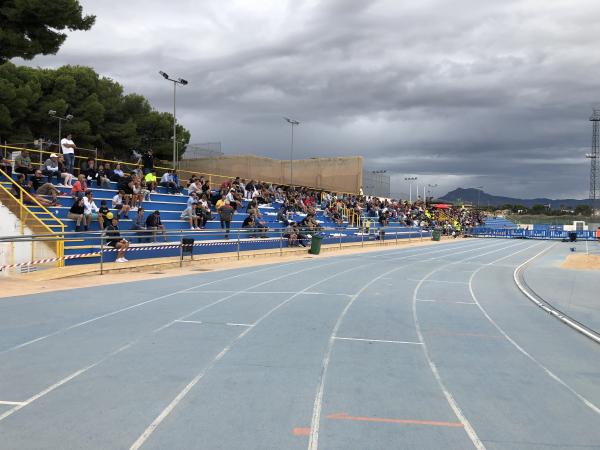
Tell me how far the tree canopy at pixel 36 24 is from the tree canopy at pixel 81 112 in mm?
23875

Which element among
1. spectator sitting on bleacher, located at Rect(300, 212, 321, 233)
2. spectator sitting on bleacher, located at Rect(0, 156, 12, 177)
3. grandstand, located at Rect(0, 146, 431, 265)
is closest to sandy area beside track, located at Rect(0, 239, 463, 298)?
grandstand, located at Rect(0, 146, 431, 265)

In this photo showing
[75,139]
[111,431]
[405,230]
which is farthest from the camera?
[75,139]

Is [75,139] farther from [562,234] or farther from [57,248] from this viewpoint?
[562,234]

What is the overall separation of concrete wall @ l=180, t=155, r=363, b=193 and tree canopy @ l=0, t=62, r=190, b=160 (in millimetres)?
8054

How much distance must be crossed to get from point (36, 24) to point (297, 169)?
37727 mm

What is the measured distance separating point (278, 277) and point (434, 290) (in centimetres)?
439

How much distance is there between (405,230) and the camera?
41.6m

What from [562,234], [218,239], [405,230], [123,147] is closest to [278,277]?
[218,239]

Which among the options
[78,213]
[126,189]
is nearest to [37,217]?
[78,213]

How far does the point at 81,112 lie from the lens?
4691 centimetres

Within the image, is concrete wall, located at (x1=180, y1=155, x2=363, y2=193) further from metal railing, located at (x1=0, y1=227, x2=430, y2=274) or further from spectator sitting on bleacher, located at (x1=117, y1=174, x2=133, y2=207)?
spectator sitting on bleacher, located at (x1=117, y1=174, x2=133, y2=207)

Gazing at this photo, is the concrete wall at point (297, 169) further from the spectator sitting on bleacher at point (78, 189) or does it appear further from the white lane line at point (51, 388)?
the white lane line at point (51, 388)

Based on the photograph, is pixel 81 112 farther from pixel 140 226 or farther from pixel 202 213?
pixel 140 226

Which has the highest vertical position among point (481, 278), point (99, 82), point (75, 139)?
point (99, 82)
